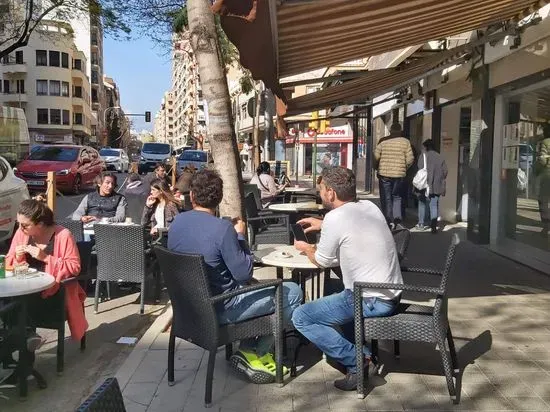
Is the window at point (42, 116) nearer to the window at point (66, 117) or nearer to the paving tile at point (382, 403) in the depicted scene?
the window at point (66, 117)

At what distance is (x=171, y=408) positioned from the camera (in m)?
3.71

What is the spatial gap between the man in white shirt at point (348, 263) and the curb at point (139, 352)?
1.26 meters

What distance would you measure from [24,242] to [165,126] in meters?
192

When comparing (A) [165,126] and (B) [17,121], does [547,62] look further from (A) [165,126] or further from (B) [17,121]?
(A) [165,126]

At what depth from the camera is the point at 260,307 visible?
3973 mm

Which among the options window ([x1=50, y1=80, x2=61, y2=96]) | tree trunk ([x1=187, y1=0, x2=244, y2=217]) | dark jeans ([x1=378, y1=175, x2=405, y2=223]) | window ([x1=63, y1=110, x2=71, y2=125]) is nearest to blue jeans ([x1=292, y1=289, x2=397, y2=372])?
tree trunk ([x1=187, y1=0, x2=244, y2=217])

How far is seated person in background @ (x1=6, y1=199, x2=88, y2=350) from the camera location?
4457 mm

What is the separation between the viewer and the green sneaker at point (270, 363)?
160 inches

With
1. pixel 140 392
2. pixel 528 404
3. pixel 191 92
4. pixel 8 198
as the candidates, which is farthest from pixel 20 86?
pixel 528 404

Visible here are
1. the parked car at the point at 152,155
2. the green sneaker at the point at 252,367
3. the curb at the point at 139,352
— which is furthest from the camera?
the parked car at the point at 152,155

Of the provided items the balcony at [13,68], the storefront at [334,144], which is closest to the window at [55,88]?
the balcony at [13,68]

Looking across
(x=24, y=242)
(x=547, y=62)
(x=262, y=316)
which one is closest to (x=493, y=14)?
(x=547, y=62)

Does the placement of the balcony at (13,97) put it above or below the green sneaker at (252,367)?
above

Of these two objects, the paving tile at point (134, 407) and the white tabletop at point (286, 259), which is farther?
the white tabletop at point (286, 259)
